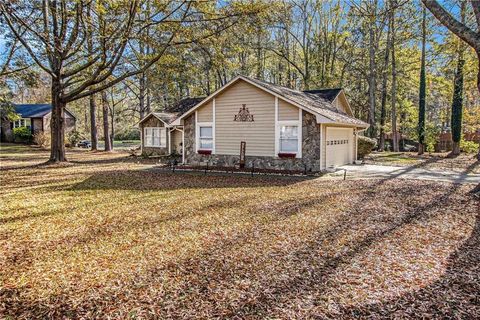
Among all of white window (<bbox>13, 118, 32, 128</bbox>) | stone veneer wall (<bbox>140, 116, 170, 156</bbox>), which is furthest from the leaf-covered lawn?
white window (<bbox>13, 118, 32, 128</bbox>)

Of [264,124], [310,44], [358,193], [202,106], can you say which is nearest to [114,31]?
[202,106]

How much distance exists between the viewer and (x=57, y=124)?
16.8 metres

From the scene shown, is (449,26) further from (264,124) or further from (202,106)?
(202,106)

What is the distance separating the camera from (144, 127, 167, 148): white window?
2350 cm

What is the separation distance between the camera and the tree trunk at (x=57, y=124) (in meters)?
16.5

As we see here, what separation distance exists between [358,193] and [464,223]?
10.5 ft

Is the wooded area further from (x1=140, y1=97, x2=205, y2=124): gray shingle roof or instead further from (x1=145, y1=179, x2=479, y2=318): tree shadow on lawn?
(x1=145, y1=179, x2=479, y2=318): tree shadow on lawn

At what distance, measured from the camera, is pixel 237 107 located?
1514cm

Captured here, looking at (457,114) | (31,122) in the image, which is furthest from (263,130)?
(31,122)

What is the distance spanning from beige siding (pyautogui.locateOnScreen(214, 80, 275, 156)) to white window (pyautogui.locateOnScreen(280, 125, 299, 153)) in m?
0.39

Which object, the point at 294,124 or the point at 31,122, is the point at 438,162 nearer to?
the point at 294,124

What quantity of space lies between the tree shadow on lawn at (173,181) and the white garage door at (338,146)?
2.76 m

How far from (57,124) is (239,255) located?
1533 cm

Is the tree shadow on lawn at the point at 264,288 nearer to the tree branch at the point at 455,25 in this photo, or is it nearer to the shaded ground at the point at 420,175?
the tree branch at the point at 455,25
